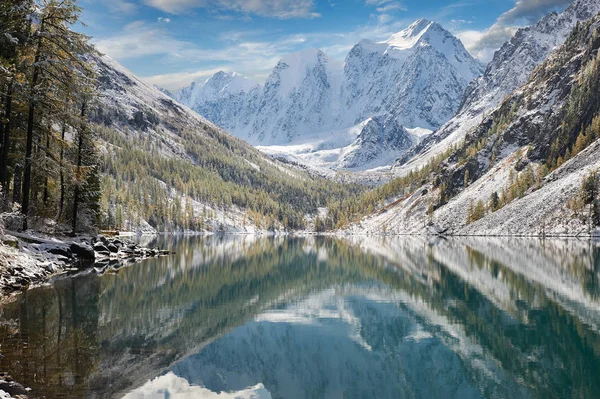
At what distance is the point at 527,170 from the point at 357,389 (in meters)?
178

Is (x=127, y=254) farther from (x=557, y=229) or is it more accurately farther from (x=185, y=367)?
(x=557, y=229)

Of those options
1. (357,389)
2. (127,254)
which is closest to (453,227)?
(127,254)

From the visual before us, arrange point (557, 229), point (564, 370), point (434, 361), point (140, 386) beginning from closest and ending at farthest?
point (140, 386), point (564, 370), point (434, 361), point (557, 229)

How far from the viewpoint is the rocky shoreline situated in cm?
3569

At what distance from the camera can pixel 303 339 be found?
27.6 metres

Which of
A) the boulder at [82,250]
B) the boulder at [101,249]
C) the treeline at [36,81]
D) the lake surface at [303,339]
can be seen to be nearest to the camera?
the lake surface at [303,339]

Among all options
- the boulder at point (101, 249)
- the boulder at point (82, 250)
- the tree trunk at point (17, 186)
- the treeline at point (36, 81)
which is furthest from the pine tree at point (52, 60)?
the boulder at point (101, 249)

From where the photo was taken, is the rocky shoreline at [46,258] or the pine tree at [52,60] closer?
the rocky shoreline at [46,258]

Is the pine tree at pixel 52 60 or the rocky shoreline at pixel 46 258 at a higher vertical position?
the pine tree at pixel 52 60

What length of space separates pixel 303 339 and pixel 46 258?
28391 mm

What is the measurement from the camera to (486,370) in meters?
21.3

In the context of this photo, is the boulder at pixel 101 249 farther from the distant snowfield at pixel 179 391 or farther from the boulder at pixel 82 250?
the distant snowfield at pixel 179 391

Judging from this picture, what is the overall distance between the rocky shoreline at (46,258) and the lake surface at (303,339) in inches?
75.8

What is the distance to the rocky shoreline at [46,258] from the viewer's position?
35688 mm
